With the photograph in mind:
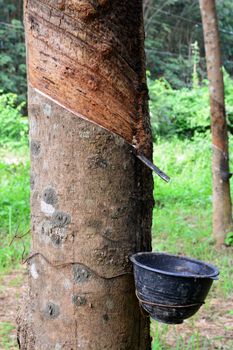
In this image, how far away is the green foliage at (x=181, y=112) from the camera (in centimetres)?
1375

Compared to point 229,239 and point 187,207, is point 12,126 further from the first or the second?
point 229,239

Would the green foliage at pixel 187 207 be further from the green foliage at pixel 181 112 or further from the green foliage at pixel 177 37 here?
the green foliage at pixel 177 37

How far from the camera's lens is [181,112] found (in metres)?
14.7

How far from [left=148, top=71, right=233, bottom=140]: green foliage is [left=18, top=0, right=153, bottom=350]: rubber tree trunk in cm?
1209

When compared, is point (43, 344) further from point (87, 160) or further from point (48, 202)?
point (87, 160)

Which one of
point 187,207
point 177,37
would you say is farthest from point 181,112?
point 177,37

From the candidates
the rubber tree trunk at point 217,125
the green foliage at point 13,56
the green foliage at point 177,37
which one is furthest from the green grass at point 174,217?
the green foliage at point 177,37

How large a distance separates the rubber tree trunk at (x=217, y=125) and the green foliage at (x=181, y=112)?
25.4 ft

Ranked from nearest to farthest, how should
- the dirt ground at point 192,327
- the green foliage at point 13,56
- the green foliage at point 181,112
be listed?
1. the dirt ground at point 192,327
2. the green foliage at point 181,112
3. the green foliage at point 13,56

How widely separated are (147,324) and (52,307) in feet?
0.93

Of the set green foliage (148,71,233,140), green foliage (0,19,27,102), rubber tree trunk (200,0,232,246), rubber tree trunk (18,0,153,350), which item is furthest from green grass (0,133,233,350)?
green foliage (0,19,27,102)

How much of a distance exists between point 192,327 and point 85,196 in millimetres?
2571

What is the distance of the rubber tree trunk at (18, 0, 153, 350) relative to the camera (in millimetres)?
1443

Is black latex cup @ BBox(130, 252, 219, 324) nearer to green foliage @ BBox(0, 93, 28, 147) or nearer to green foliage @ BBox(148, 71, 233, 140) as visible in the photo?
green foliage @ BBox(0, 93, 28, 147)
